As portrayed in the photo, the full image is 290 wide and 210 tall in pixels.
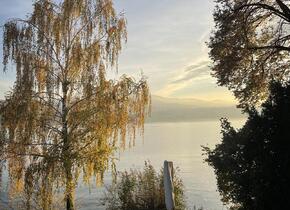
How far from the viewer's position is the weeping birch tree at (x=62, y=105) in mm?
13320

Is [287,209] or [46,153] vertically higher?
[46,153]

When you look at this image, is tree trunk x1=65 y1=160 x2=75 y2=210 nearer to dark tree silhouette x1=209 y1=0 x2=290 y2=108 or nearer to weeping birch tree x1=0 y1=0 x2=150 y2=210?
weeping birch tree x1=0 y1=0 x2=150 y2=210

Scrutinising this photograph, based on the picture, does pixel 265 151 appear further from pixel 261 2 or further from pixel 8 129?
pixel 261 2

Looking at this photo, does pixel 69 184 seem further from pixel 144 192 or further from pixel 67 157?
pixel 144 192

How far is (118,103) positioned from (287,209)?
24.2ft

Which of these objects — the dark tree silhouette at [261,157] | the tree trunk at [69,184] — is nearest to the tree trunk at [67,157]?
the tree trunk at [69,184]

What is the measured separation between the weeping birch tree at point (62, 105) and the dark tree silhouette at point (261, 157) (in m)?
5.04

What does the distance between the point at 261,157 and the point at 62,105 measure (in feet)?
27.5

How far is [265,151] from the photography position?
27.4ft

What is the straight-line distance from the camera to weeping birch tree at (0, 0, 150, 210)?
13.3m

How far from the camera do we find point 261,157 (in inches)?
329

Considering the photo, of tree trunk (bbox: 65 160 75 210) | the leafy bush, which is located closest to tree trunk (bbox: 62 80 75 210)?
tree trunk (bbox: 65 160 75 210)

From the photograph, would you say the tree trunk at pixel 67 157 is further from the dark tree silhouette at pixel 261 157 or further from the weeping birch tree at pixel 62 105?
the dark tree silhouette at pixel 261 157

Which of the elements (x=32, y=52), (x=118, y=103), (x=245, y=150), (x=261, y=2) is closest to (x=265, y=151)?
(x=245, y=150)
